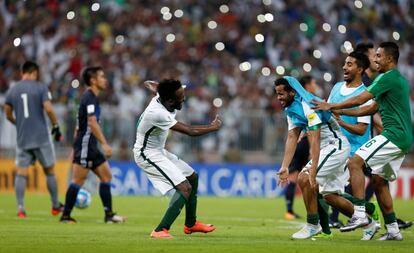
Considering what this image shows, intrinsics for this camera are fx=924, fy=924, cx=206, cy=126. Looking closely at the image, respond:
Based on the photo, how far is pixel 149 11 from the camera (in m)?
30.5

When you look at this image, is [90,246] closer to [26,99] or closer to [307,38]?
[26,99]

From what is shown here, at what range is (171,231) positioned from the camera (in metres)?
13.4

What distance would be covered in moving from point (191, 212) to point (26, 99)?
5.66 metres

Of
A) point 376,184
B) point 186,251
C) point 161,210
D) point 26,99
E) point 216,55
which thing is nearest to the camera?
point 186,251

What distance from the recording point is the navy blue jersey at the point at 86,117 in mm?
15365

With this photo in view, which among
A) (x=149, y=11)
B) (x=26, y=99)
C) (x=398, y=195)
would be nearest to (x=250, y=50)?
(x=149, y=11)

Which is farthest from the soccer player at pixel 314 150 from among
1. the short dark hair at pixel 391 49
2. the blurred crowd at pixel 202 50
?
the blurred crowd at pixel 202 50

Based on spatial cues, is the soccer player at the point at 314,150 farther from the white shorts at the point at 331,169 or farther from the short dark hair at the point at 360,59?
the short dark hair at the point at 360,59

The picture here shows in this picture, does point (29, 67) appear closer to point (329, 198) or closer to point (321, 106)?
point (329, 198)

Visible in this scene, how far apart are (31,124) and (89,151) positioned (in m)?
2.16

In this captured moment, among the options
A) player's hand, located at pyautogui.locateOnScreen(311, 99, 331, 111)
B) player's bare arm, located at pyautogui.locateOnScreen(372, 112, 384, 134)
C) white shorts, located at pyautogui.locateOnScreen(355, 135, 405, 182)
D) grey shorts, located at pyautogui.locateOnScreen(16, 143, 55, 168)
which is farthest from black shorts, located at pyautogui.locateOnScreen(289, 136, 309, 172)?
player's hand, located at pyautogui.locateOnScreen(311, 99, 331, 111)

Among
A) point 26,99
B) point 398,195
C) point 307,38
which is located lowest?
point 398,195

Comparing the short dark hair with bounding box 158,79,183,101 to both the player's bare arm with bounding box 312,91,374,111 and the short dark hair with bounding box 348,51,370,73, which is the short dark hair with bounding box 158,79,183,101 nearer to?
the player's bare arm with bounding box 312,91,374,111

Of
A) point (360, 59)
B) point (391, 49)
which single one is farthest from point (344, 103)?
point (360, 59)
